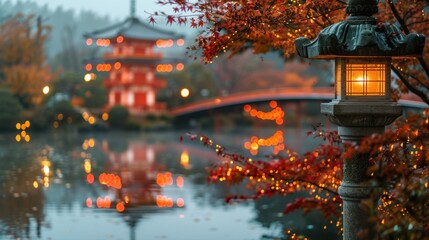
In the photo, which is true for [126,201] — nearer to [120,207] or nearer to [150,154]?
[120,207]

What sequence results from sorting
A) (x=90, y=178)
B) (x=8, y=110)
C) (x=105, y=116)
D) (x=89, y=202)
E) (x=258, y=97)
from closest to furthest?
(x=89, y=202), (x=90, y=178), (x=8, y=110), (x=258, y=97), (x=105, y=116)

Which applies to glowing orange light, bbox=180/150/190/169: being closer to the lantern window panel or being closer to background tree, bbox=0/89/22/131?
background tree, bbox=0/89/22/131

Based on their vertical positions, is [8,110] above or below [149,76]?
below

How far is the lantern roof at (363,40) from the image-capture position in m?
5.46

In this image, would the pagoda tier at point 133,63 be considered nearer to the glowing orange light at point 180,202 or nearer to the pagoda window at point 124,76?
the pagoda window at point 124,76

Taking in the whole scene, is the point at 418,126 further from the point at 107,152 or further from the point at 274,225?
the point at 107,152

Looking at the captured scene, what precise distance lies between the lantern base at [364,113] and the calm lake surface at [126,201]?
22.1 ft

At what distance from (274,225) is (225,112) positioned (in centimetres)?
3660

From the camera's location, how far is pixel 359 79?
565cm

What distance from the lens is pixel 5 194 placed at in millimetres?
16703

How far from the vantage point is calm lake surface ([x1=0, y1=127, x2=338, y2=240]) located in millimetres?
12578

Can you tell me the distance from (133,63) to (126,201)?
35.5 m

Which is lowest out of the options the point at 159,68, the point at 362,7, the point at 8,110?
the point at 8,110

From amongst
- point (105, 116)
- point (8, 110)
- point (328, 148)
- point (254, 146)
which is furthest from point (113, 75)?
point (328, 148)
